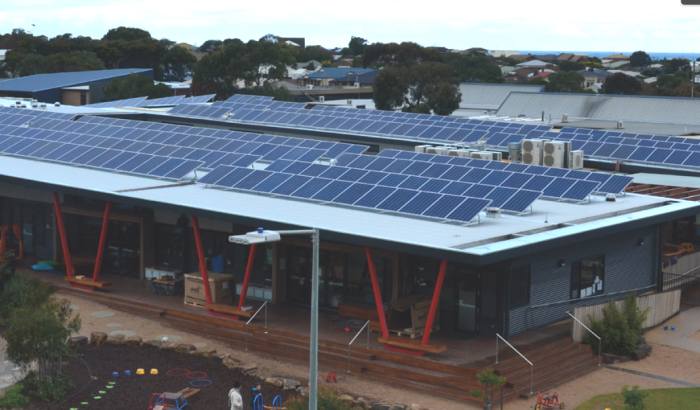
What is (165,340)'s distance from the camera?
32.0 meters

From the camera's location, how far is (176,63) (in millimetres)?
166625

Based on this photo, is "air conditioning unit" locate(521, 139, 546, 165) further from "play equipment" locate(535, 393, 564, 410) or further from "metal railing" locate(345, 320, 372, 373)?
"play equipment" locate(535, 393, 564, 410)

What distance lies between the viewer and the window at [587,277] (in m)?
34.3

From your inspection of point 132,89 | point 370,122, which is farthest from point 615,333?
point 132,89

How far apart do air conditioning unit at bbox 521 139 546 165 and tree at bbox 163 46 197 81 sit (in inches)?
4878

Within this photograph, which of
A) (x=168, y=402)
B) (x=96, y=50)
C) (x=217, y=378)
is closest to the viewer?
(x=168, y=402)

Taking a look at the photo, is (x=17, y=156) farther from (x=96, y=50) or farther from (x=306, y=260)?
(x=96, y=50)

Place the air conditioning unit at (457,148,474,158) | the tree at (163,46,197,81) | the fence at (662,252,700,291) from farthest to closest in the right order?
the tree at (163,46,197,81)
the air conditioning unit at (457,148,474,158)
the fence at (662,252,700,291)

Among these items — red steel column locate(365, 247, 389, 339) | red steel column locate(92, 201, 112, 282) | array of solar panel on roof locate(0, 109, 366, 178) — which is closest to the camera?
red steel column locate(365, 247, 389, 339)

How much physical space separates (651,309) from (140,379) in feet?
54.5

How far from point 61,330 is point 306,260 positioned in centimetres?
1045

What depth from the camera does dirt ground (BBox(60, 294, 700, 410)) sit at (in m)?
27.6

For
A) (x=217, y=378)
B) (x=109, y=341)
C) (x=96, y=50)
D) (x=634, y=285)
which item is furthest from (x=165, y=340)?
(x=96, y=50)

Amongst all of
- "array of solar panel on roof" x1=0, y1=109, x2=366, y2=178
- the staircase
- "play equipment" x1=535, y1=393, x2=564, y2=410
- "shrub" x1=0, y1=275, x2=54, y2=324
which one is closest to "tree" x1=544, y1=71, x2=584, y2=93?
"array of solar panel on roof" x1=0, y1=109, x2=366, y2=178
